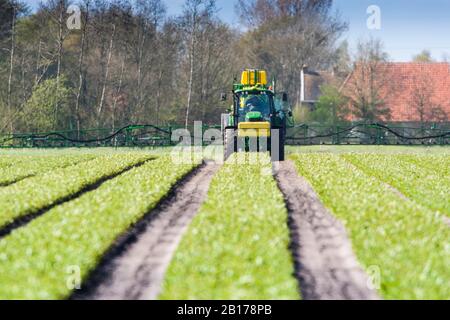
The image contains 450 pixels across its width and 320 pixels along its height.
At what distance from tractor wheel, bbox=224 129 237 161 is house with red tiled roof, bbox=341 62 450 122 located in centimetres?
2660

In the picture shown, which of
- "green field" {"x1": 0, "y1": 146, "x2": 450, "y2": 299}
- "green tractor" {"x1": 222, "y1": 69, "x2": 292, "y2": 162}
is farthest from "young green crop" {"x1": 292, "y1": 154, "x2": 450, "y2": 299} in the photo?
"green tractor" {"x1": 222, "y1": 69, "x2": 292, "y2": 162}

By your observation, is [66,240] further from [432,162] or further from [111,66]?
[111,66]

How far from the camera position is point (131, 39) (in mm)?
52312

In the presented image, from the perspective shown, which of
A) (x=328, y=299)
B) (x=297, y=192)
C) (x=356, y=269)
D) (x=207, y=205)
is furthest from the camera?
(x=297, y=192)

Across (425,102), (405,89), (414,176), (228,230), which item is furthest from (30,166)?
(405,89)

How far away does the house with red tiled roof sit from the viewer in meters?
52.5

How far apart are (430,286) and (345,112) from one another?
44211 mm

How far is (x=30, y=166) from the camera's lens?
989 inches

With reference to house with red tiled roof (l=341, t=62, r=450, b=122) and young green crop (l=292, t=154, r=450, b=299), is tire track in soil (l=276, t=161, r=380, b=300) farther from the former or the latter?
house with red tiled roof (l=341, t=62, r=450, b=122)

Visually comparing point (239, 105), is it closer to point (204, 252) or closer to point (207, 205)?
point (207, 205)

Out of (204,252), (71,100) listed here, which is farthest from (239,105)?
(71,100)

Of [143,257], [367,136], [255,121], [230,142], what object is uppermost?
[255,121]

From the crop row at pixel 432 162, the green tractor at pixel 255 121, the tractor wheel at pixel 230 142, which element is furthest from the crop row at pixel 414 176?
the tractor wheel at pixel 230 142

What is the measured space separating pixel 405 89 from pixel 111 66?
23.9 metres
